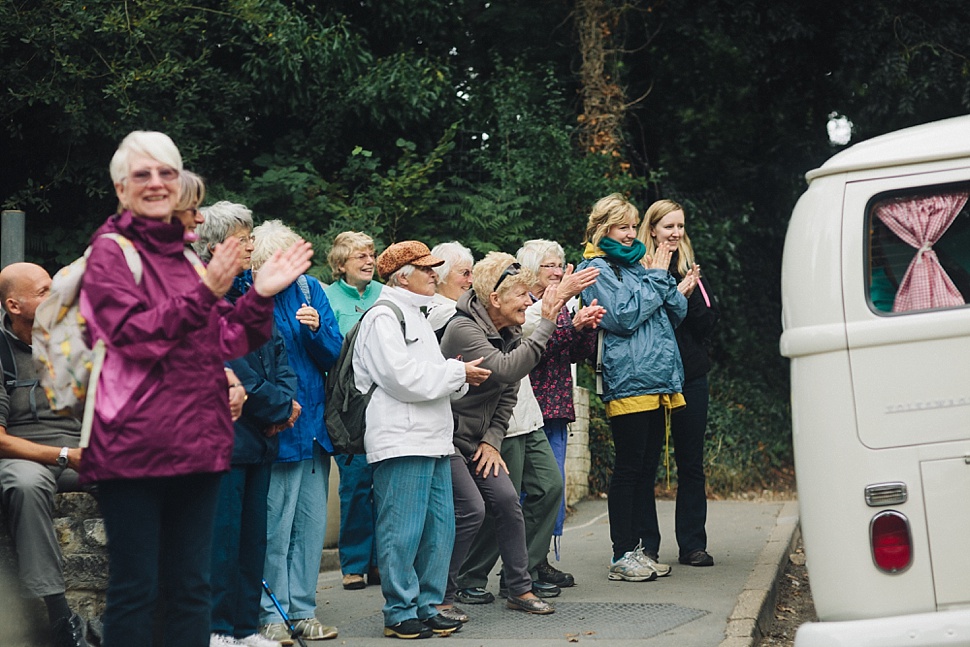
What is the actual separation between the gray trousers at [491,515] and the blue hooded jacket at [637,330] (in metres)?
1.16

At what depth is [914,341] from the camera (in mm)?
4512

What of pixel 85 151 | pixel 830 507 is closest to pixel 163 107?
pixel 85 151

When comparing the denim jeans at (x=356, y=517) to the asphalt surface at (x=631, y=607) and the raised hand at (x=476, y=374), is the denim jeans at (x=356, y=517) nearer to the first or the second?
the asphalt surface at (x=631, y=607)

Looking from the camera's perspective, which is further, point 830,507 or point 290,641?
point 290,641

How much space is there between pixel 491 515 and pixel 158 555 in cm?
320

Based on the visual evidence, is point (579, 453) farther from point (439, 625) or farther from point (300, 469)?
point (300, 469)

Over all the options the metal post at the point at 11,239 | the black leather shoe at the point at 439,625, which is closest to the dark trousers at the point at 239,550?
the black leather shoe at the point at 439,625

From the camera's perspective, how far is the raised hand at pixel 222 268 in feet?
12.8

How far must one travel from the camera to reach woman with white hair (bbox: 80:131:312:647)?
3.93 meters

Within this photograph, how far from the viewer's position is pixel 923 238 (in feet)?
15.3

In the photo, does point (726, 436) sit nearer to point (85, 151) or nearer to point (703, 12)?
point (703, 12)

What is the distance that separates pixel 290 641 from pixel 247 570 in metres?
0.50

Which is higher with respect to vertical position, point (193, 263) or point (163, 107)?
point (163, 107)

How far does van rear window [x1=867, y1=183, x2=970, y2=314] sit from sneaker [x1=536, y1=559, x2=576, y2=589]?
364cm
